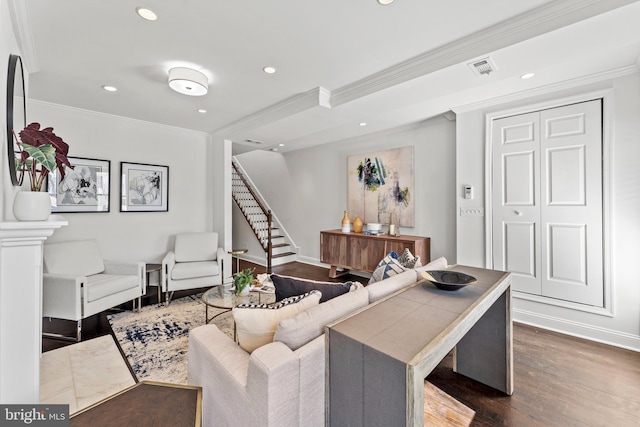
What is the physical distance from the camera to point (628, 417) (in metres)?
1.74

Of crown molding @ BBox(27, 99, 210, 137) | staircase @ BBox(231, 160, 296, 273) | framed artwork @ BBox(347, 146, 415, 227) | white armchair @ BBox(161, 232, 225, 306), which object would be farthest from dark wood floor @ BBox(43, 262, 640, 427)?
staircase @ BBox(231, 160, 296, 273)

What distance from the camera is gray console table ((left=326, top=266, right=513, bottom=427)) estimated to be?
35.4 inches

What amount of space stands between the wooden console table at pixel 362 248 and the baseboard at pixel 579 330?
1316 mm

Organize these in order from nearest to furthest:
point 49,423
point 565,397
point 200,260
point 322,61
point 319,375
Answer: point 49,423
point 319,375
point 565,397
point 322,61
point 200,260

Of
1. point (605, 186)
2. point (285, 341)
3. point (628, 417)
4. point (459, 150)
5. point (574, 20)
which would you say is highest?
point (574, 20)

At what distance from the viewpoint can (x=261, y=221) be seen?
22.3ft

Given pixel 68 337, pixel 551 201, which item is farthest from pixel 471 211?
pixel 68 337

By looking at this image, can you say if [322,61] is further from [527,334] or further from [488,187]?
[527,334]

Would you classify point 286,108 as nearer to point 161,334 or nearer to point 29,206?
point 29,206

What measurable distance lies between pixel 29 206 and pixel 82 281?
1.45 m

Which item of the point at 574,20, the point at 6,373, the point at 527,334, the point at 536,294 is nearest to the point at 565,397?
the point at 527,334

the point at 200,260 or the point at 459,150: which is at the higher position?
the point at 459,150

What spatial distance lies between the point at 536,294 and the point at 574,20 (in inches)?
101

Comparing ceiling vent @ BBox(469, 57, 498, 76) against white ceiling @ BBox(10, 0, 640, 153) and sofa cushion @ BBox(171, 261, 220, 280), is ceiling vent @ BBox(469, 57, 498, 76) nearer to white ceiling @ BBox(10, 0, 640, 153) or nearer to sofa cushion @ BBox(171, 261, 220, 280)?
white ceiling @ BBox(10, 0, 640, 153)
